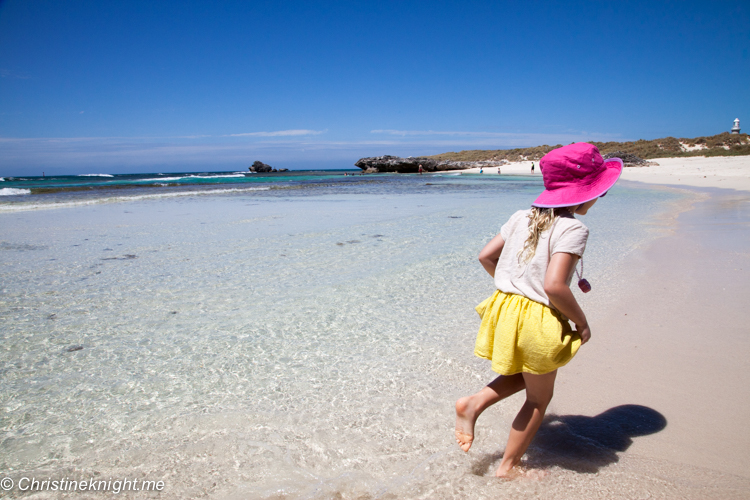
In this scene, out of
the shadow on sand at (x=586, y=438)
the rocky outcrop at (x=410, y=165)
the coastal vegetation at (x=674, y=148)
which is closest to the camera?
the shadow on sand at (x=586, y=438)

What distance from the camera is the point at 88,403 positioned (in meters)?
2.43

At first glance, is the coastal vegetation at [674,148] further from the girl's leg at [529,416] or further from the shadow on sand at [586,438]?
the girl's leg at [529,416]

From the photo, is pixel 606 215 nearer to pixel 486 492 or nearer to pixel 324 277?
pixel 324 277

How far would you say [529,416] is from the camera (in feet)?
5.96

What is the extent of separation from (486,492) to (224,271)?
14.0ft

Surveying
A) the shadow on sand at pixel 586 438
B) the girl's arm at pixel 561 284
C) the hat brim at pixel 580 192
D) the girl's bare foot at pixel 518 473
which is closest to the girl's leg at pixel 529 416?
the girl's bare foot at pixel 518 473

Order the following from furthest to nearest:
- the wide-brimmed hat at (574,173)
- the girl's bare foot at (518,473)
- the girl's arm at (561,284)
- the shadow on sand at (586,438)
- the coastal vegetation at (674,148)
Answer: the coastal vegetation at (674,148), the shadow on sand at (586,438), the girl's bare foot at (518,473), the wide-brimmed hat at (574,173), the girl's arm at (561,284)

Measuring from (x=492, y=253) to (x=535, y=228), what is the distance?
26 cm

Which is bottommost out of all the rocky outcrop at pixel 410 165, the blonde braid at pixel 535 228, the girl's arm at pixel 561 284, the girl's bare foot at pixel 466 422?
the girl's bare foot at pixel 466 422

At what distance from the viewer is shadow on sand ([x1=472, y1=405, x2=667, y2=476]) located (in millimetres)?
1979

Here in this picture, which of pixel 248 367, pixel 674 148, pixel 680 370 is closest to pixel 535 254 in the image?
pixel 680 370

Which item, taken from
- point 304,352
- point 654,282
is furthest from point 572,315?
point 654,282

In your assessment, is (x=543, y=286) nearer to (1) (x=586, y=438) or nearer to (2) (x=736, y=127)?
(1) (x=586, y=438)

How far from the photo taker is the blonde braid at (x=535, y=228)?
66.9 inches
